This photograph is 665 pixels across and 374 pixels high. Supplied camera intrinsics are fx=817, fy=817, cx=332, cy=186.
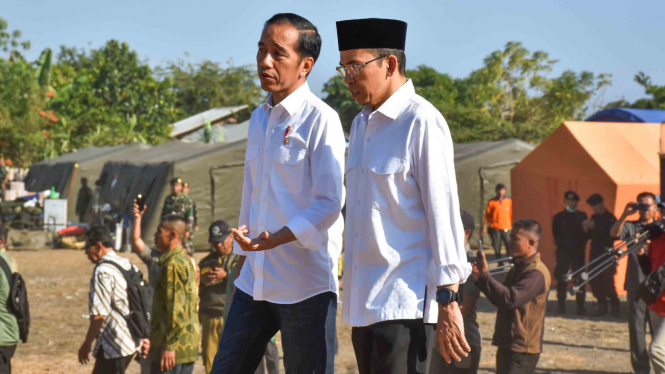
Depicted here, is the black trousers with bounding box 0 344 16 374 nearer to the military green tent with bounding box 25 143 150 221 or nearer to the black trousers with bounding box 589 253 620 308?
the black trousers with bounding box 589 253 620 308

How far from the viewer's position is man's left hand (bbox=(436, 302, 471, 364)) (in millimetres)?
2646

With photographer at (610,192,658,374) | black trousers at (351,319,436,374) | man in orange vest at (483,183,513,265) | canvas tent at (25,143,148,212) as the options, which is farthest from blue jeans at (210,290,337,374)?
canvas tent at (25,143,148,212)

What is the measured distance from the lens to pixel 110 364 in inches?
218

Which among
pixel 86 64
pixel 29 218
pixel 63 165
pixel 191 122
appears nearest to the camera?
pixel 29 218

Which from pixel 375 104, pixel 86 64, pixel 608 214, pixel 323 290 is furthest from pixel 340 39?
pixel 86 64

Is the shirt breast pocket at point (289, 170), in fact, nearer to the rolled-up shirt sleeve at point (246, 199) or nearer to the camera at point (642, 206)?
the rolled-up shirt sleeve at point (246, 199)

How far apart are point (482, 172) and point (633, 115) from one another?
438 centimetres

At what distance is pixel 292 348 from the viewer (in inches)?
119

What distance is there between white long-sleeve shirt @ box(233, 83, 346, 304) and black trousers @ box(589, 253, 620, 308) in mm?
9000

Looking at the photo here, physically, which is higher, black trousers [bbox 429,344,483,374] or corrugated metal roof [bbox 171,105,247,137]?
corrugated metal roof [bbox 171,105,247,137]

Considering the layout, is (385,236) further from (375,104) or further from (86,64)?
(86,64)

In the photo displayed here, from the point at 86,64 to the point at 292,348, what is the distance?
75.6m

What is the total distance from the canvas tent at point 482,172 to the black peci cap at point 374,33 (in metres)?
17.1

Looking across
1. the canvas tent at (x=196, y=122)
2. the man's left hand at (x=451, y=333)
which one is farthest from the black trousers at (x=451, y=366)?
the canvas tent at (x=196, y=122)
